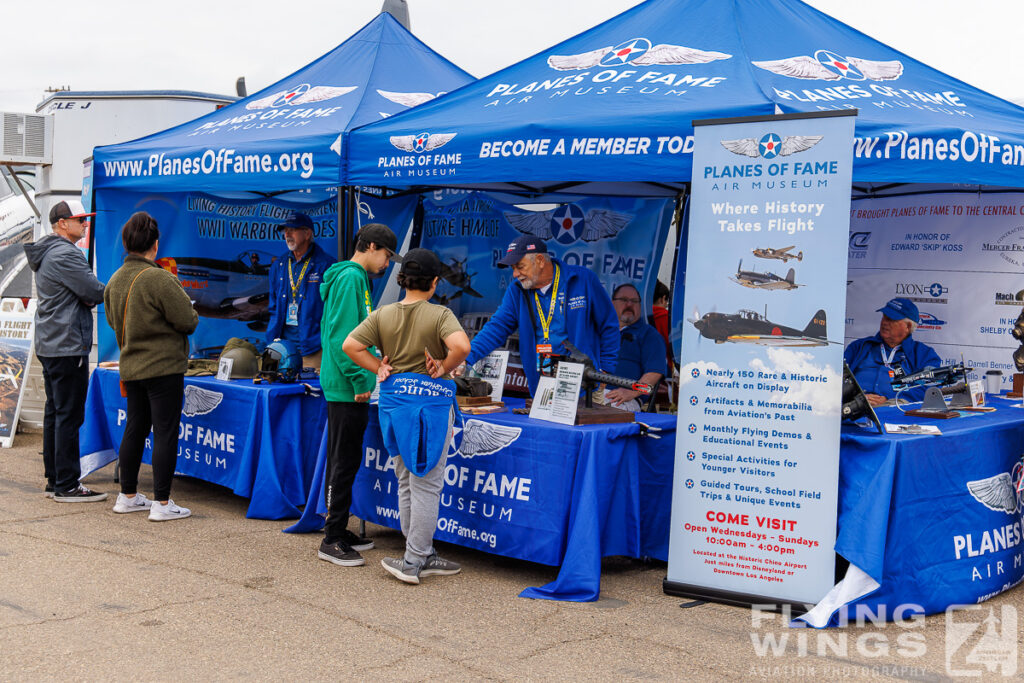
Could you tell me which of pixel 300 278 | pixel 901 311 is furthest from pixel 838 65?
pixel 300 278

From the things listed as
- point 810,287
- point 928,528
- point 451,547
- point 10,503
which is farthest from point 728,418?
point 10,503

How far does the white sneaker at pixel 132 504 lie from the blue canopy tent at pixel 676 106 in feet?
7.85

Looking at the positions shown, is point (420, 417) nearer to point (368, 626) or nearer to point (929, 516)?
point (368, 626)

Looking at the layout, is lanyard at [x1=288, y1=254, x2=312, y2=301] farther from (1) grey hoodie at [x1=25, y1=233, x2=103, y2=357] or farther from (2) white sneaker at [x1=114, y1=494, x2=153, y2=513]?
(2) white sneaker at [x1=114, y1=494, x2=153, y2=513]

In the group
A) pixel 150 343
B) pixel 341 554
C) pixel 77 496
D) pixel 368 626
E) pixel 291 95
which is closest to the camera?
pixel 368 626

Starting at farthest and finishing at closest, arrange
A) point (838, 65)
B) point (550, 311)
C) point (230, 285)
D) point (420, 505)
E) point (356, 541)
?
point (230, 285), point (838, 65), point (550, 311), point (356, 541), point (420, 505)

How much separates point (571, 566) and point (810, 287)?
160 cm

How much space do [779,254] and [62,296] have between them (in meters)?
4.39

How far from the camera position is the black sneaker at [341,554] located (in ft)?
16.8

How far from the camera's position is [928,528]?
4422 mm

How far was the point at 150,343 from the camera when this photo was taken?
5848 mm

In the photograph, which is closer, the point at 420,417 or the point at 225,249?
the point at 420,417

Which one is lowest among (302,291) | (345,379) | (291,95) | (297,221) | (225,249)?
(345,379)

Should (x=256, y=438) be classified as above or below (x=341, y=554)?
above
